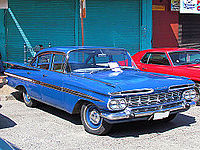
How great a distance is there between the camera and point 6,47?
12.9 meters

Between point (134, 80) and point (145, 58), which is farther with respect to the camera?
point (145, 58)

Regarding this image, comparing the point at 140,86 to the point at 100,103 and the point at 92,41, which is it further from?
the point at 92,41

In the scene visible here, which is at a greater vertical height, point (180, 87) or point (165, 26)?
point (165, 26)

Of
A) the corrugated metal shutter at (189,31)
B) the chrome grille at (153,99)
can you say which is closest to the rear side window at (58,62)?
the chrome grille at (153,99)

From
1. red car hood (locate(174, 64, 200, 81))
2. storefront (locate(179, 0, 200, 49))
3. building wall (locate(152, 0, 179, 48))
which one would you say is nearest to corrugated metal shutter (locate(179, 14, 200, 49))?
storefront (locate(179, 0, 200, 49))

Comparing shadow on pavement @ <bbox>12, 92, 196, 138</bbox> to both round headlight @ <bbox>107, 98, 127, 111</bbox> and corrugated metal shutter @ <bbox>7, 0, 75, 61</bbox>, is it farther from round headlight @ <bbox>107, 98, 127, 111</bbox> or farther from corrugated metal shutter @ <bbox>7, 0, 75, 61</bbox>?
corrugated metal shutter @ <bbox>7, 0, 75, 61</bbox>

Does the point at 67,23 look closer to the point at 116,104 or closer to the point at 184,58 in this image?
the point at 184,58

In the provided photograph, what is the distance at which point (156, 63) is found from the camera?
27.2 ft

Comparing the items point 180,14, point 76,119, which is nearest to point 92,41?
point 180,14

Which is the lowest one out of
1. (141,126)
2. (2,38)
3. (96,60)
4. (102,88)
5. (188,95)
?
(141,126)

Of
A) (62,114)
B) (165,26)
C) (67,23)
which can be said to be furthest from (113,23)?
(62,114)

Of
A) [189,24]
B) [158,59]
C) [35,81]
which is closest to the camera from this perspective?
[35,81]

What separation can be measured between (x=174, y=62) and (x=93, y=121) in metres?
3.63

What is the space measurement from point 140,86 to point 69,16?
915 centimetres
